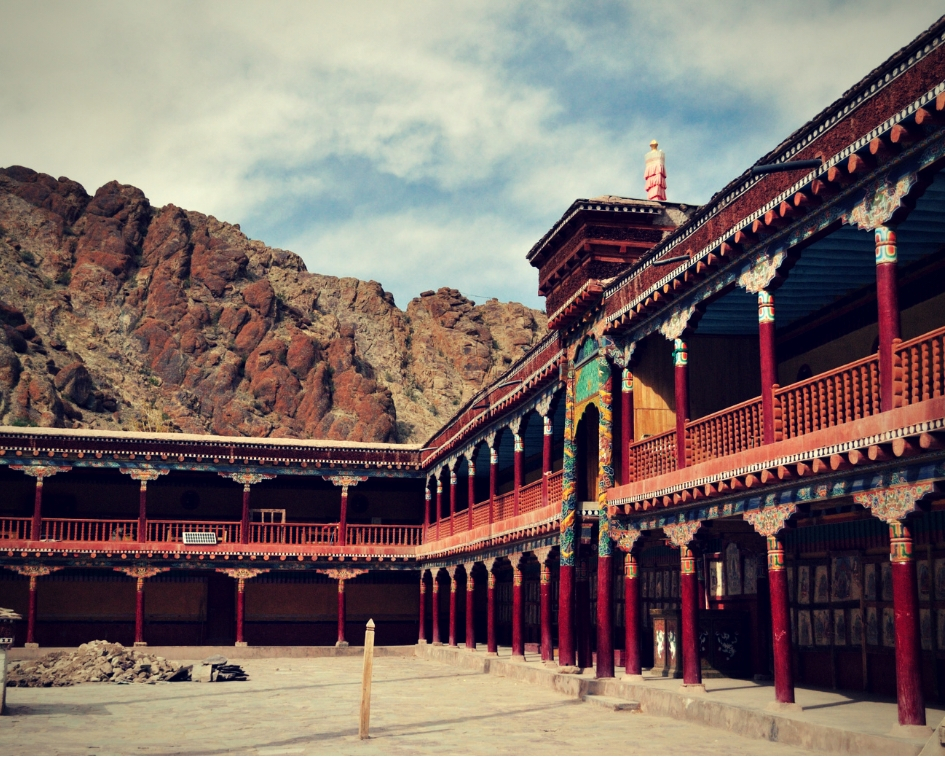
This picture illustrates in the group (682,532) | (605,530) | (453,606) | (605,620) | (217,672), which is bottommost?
(217,672)

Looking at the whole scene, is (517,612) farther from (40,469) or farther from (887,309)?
(40,469)

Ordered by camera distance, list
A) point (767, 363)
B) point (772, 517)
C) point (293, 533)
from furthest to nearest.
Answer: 1. point (293, 533)
2. point (767, 363)
3. point (772, 517)

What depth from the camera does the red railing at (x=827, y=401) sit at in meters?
11.3

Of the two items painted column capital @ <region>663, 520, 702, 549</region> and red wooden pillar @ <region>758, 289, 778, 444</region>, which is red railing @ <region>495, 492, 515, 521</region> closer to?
painted column capital @ <region>663, 520, 702, 549</region>

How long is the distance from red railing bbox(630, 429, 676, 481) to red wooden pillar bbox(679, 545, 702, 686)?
1.43 metres

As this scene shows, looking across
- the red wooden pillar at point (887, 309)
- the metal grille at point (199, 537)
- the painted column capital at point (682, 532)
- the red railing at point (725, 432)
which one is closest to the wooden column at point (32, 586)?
the metal grille at point (199, 537)

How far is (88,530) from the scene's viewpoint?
32.1 metres

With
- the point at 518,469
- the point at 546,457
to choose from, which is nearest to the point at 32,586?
the point at 518,469

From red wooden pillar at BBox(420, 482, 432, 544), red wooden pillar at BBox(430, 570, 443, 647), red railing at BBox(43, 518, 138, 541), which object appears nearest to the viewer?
red railing at BBox(43, 518, 138, 541)

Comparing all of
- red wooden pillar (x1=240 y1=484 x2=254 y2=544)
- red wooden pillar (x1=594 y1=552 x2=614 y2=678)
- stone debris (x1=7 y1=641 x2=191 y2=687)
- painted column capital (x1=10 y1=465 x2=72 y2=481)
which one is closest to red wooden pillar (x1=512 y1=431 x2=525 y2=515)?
red wooden pillar (x1=594 y1=552 x2=614 y2=678)

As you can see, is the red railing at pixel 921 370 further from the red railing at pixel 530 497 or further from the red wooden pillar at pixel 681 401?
the red railing at pixel 530 497

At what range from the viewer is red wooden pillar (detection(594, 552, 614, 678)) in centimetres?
1798

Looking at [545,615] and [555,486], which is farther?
[545,615]

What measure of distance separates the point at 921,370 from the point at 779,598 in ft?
11.6
